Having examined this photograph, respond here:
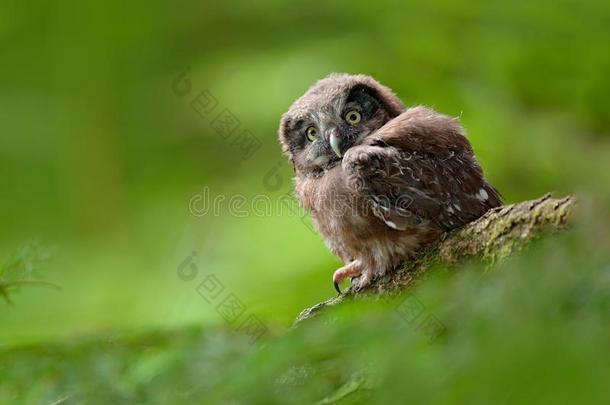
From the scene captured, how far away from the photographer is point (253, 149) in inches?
272

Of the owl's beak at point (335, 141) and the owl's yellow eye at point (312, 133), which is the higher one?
the owl's yellow eye at point (312, 133)

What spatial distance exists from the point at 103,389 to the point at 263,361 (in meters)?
0.55

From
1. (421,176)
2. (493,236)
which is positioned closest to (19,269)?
(493,236)

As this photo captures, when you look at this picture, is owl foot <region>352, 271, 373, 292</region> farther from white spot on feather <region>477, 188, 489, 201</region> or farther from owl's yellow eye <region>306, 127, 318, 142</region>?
owl's yellow eye <region>306, 127, 318, 142</region>

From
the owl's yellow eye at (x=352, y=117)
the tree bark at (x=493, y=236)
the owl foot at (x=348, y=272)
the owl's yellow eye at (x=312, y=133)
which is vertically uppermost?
the owl's yellow eye at (x=312, y=133)

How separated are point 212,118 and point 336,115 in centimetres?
321

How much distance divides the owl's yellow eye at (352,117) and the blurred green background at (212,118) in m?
1.05

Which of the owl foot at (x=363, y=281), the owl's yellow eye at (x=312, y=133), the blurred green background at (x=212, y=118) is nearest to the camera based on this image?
the owl foot at (x=363, y=281)

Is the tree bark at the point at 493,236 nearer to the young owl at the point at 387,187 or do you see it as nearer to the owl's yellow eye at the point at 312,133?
the young owl at the point at 387,187

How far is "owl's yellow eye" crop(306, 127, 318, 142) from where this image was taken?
5098 millimetres

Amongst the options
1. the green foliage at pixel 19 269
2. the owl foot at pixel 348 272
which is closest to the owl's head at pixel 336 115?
the owl foot at pixel 348 272

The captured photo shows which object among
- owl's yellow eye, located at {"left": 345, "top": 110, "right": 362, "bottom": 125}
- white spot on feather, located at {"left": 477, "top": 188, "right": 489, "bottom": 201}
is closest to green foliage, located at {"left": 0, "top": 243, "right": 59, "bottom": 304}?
white spot on feather, located at {"left": 477, "top": 188, "right": 489, "bottom": 201}

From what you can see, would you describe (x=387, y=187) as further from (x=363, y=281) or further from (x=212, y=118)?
(x=212, y=118)

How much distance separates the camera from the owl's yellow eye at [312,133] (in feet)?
16.7
